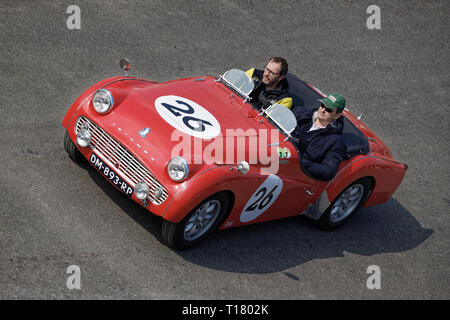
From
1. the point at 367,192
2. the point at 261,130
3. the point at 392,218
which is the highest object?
the point at 261,130

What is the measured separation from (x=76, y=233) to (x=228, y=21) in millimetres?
6710

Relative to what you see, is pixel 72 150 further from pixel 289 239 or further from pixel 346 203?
pixel 346 203

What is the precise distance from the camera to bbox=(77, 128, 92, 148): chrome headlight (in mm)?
6156

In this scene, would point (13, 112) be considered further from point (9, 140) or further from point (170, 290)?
point (170, 290)

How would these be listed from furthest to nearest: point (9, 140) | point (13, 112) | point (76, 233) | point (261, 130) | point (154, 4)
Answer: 1. point (154, 4)
2. point (13, 112)
3. point (9, 140)
4. point (261, 130)
5. point (76, 233)

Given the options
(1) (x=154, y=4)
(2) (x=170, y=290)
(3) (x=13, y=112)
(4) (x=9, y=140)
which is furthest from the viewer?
(1) (x=154, y=4)

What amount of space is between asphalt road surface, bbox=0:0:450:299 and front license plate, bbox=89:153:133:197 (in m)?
0.53

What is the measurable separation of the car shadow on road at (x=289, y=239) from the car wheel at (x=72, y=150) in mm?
166

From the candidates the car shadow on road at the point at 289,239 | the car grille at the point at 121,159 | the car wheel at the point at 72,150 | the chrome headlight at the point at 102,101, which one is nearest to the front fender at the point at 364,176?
the car shadow on road at the point at 289,239

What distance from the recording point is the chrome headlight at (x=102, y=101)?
623 cm

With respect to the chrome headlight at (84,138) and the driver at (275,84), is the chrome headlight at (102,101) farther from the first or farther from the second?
the driver at (275,84)

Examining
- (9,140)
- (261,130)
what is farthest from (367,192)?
(9,140)

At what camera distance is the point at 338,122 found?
6.89 m

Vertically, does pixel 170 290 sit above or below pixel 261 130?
below
